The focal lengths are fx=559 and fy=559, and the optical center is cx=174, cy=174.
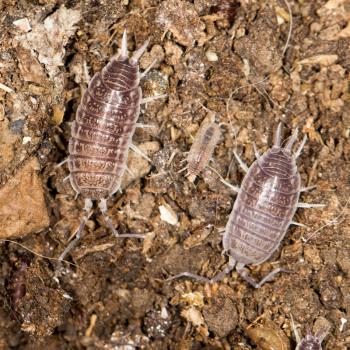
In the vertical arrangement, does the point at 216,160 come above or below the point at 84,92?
below

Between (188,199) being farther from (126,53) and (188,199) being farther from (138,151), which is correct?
(126,53)

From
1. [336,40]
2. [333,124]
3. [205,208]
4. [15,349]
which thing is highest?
[336,40]

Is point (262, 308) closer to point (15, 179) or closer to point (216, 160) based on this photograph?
point (216, 160)

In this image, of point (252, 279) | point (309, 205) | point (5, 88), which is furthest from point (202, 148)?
point (5, 88)

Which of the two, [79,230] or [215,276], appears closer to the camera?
[79,230]

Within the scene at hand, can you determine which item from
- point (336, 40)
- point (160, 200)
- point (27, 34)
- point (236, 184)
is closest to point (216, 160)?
A: point (236, 184)
